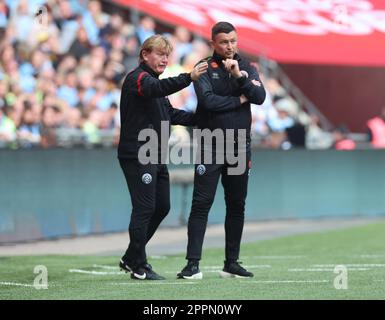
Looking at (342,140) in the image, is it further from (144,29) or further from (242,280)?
(242,280)

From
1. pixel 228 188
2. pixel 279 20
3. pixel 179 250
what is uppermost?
pixel 279 20

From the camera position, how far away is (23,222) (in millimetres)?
15617

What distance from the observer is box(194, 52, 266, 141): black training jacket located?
974 cm

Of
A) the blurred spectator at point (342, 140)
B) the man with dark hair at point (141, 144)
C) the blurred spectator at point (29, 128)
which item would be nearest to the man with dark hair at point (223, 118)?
the man with dark hair at point (141, 144)

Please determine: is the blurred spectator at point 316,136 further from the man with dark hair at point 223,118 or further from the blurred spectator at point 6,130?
the man with dark hair at point 223,118

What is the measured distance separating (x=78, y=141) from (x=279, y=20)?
8371mm

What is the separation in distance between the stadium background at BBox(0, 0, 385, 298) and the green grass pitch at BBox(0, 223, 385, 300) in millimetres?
561

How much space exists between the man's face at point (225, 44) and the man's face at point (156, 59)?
471mm

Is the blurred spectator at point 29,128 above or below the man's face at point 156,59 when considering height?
below

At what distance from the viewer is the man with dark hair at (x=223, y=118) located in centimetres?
977

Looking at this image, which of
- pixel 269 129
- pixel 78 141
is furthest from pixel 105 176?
pixel 269 129

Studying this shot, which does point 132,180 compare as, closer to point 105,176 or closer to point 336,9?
point 105,176
